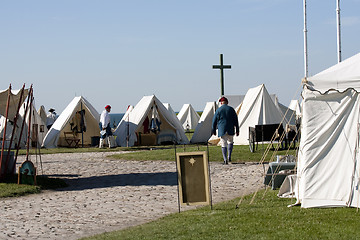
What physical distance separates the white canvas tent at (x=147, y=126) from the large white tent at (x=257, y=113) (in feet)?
12.9

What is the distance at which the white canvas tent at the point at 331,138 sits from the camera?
9.25m

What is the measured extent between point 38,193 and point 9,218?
3183 mm

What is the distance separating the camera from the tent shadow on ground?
45.7 ft

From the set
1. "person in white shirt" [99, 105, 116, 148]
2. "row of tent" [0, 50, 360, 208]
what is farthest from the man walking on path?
"person in white shirt" [99, 105, 116, 148]

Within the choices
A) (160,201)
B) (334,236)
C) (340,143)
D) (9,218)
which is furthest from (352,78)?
(9,218)

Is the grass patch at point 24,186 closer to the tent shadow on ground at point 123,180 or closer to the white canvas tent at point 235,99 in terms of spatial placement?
the tent shadow on ground at point 123,180

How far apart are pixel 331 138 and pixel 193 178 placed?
7.29 ft

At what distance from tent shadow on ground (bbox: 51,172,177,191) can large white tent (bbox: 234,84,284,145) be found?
35.4ft

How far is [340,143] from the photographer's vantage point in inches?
370

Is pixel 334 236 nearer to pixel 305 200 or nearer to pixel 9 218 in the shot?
pixel 305 200

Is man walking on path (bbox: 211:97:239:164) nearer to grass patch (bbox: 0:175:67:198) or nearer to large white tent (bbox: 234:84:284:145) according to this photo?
grass patch (bbox: 0:175:67:198)

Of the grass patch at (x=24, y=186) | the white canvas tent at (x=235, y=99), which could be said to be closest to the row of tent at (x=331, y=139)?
the grass patch at (x=24, y=186)

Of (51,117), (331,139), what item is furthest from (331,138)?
(51,117)

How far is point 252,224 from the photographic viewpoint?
821 cm
